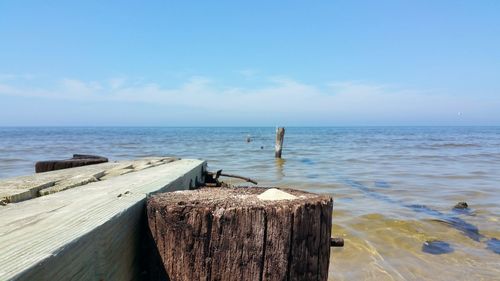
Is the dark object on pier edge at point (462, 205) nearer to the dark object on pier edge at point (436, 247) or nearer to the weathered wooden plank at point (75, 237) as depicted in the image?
the dark object on pier edge at point (436, 247)

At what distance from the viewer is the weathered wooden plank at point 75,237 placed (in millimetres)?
903

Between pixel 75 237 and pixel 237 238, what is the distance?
2.02 feet

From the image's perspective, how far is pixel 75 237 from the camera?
3.51 ft

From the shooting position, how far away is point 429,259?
17.5 ft

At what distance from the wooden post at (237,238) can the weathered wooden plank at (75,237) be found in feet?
0.48

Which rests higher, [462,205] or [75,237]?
[75,237]

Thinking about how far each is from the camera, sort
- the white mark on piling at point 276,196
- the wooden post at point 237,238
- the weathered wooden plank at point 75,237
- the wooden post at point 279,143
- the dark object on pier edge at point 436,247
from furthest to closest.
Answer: the wooden post at point 279,143 → the dark object on pier edge at point 436,247 → the white mark on piling at point 276,196 → the wooden post at point 237,238 → the weathered wooden plank at point 75,237

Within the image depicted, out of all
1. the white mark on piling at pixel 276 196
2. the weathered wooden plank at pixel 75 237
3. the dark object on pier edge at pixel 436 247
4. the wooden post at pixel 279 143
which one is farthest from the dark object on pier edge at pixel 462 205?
the wooden post at pixel 279 143

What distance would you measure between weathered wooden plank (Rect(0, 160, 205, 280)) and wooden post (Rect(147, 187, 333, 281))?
0.15 metres

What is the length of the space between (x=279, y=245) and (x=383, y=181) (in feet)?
37.5

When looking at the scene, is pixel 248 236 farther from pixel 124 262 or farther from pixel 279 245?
pixel 124 262

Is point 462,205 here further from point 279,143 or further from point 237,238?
point 279,143

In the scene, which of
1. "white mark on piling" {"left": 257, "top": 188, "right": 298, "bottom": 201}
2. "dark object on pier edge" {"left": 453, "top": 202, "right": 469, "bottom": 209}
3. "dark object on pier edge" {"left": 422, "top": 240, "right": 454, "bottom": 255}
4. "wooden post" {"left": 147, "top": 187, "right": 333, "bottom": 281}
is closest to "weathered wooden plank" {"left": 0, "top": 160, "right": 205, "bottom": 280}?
"wooden post" {"left": 147, "top": 187, "right": 333, "bottom": 281}

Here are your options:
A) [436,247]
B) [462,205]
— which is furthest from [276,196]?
[462,205]
